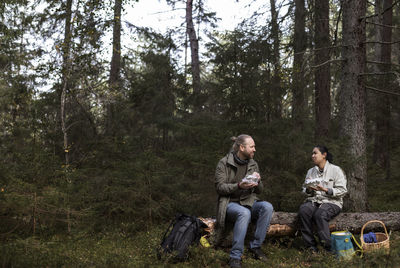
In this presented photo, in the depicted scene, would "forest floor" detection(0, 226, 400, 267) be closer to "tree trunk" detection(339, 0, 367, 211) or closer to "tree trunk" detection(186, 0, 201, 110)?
"tree trunk" detection(339, 0, 367, 211)

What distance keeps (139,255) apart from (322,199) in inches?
114

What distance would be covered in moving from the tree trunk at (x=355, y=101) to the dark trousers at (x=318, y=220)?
1945 mm

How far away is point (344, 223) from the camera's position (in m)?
5.32

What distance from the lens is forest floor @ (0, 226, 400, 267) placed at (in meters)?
3.99

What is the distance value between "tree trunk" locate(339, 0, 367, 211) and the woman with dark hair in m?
1.77

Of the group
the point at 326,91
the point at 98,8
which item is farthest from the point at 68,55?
the point at 326,91

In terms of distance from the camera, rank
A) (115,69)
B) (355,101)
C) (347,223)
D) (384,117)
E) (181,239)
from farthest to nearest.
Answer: (115,69)
(384,117)
(355,101)
(347,223)
(181,239)

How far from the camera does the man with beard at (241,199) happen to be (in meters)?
4.72

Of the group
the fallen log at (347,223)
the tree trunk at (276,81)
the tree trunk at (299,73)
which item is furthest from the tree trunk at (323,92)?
the fallen log at (347,223)

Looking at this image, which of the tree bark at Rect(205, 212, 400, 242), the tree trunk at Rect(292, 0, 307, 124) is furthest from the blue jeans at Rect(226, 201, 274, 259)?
the tree trunk at Rect(292, 0, 307, 124)

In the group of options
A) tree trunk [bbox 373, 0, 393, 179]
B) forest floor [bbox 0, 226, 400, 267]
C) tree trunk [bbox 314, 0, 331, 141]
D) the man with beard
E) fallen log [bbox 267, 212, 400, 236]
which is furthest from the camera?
tree trunk [bbox 373, 0, 393, 179]

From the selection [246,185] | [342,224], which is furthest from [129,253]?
[342,224]

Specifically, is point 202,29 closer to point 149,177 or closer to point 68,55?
point 68,55

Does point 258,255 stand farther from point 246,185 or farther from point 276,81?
point 276,81
